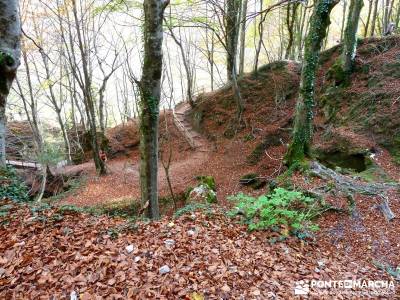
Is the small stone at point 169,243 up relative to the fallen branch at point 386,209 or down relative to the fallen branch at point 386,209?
up

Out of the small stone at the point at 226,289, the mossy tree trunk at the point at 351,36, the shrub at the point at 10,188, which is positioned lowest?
the small stone at the point at 226,289

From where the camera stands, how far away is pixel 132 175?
14.3m

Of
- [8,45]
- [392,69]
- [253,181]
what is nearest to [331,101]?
[392,69]

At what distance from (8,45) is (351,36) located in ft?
36.4

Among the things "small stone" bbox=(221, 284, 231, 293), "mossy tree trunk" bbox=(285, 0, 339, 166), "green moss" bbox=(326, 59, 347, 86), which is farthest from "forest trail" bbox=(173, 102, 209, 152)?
"small stone" bbox=(221, 284, 231, 293)

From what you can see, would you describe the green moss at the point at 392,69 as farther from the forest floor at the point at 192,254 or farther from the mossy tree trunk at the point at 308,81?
the mossy tree trunk at the point at 308,81

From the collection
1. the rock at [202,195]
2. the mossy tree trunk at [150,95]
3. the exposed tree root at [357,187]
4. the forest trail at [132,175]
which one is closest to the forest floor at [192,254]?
the exposed tree root at [357,187]

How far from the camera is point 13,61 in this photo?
4547 mm

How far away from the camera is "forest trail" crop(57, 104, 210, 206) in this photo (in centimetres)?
1115

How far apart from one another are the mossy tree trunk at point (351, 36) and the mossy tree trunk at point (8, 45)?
Answer: 35.3 feet

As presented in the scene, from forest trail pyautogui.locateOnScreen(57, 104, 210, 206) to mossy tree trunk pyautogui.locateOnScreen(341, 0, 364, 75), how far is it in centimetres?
750

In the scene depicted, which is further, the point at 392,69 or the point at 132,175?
the point at 132,175

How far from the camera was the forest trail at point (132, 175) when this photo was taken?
11.1 meters

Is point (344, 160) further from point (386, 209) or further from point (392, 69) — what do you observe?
point (392, 69)
